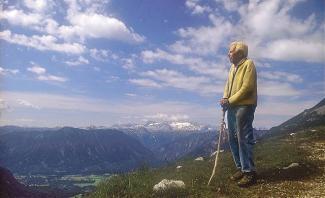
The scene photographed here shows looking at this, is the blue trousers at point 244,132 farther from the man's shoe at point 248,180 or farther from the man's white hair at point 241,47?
the man's white hair at point 241,47

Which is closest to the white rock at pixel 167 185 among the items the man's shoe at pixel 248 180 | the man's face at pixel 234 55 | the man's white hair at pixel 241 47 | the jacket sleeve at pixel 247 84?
the man's shoe at pixel 248 180

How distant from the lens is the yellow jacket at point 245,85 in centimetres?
1227

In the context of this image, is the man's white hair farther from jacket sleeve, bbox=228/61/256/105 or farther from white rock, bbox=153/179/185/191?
white rock, bbox=153/179/185/191

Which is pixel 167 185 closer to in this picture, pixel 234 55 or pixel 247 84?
pixel 247 84

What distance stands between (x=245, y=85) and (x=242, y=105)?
2.16ft

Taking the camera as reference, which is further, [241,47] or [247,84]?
[241,47]

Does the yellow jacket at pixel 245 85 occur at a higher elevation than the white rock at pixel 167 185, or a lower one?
higher

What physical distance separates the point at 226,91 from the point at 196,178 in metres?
3.60

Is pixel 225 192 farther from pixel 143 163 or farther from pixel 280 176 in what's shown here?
pixel 143 163

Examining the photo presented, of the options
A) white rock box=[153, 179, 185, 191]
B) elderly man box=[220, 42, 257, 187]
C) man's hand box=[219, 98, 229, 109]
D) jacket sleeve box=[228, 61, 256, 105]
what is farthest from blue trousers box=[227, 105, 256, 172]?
white rock box=[153, 179, 185, 191]

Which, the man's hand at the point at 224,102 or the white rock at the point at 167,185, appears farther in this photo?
the man's hand at the point at 224,102

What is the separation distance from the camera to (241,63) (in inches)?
Answer: 502

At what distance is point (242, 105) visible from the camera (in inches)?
489

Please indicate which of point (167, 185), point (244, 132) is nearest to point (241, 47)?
point (244, 132)
